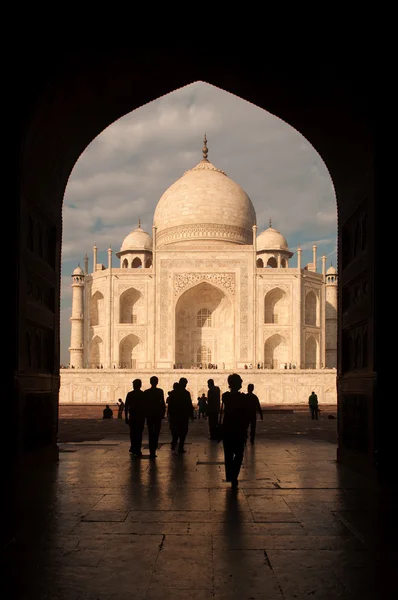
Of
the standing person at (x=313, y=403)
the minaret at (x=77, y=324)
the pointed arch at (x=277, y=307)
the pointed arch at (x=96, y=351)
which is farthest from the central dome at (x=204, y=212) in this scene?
the standing person at (x=313, y=403)

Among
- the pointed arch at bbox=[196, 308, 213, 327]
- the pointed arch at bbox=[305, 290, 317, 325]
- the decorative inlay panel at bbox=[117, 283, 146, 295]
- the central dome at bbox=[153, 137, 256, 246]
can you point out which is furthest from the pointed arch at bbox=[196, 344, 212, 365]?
the central dome at bbox=[153, 137, 256, 246]

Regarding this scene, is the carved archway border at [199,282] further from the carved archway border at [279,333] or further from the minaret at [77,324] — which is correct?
the minaret at [77,324]

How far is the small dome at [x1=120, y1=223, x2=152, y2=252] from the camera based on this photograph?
1732 inches

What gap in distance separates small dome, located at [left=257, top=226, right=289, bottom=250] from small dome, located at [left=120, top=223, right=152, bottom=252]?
23.5 ft

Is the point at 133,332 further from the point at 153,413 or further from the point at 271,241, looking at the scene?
the point at 153,413

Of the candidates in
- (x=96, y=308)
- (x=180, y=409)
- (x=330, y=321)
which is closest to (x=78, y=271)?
(x=96, y=308)

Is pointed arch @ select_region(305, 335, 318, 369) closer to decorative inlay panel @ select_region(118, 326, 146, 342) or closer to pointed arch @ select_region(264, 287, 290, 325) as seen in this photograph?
pointed arch @ select_region(264, 287, 290, 325)

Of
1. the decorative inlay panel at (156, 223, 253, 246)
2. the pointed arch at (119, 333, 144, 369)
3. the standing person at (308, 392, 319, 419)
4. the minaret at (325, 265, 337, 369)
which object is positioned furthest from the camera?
the decorative inlay panel at (156, 223, 253, 246)

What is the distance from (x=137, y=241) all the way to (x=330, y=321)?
1320 cm

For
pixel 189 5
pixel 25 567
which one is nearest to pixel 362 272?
pixel 189 5

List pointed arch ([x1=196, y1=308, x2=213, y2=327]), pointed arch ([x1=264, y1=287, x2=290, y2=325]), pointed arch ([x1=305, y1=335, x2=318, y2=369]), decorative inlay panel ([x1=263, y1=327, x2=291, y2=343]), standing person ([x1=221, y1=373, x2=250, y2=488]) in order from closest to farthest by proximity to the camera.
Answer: standing person ([x1=221, y1=373, x2=250, y2=488]), decorative inlay panel ([x1=263, y1=327, x2=291, y2=343]), pointed arch ([x1=264, y1=287, x2=290, y2=325]), pointed arch ([x1=305, y1=335, x2=318, y2=369]), pointed arch ([x1=196, y1=308, x2=213, y2=327])

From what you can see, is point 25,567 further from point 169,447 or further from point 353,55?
point 169,447

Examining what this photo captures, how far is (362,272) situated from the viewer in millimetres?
7164

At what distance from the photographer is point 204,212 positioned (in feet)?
135
